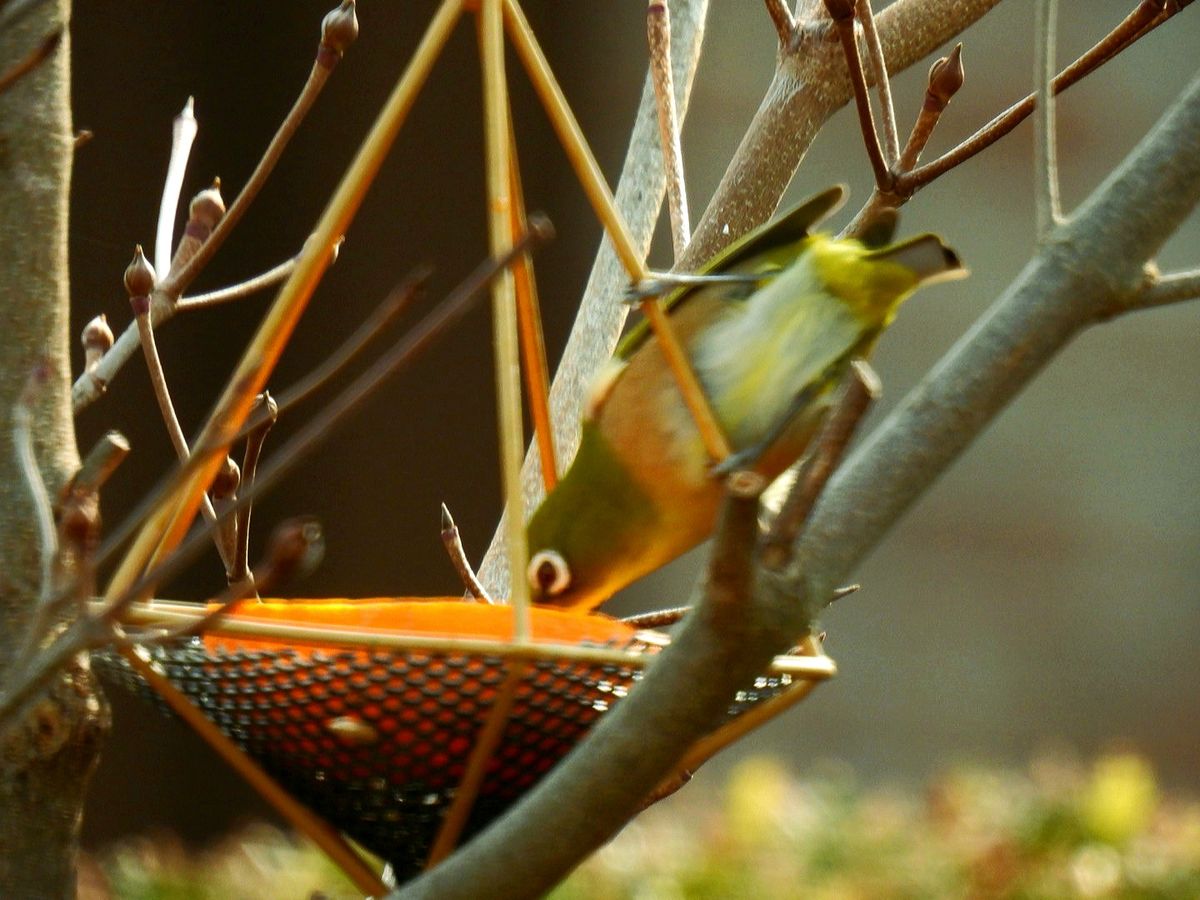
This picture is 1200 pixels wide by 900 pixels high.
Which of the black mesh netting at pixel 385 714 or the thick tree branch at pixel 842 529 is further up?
the thick tree branch at pixel 842 529

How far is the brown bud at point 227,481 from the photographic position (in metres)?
0.95

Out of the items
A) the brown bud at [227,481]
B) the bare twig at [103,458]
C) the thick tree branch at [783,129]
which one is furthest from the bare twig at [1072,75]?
the bare twig at [103,458]

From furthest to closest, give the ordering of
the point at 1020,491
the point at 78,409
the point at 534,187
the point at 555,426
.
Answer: the point at 1020,491
the point at 534,187
the point at 555,426
the point at 78,409

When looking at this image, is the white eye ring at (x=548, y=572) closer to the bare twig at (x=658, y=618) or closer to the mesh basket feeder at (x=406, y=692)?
the bare twig at (x=658, y=618)

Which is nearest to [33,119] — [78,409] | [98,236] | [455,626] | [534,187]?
[78,409]

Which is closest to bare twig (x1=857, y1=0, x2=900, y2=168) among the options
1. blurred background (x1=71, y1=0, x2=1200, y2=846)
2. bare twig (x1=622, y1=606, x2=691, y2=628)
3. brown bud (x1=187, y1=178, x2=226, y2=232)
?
bare twig (x1=622, y1=606, x2=691, y2=628)

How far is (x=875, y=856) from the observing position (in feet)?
6.72

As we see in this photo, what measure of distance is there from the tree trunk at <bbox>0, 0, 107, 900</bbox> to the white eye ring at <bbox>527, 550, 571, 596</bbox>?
29 cm

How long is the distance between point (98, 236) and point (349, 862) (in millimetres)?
2633

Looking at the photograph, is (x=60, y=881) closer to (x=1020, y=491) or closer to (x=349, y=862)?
(x=349, y=862)

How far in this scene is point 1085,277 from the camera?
1.72ft

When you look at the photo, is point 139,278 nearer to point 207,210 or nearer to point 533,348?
point 207,210

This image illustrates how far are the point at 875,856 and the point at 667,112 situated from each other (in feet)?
4.24

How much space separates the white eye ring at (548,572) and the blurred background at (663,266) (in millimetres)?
2248
